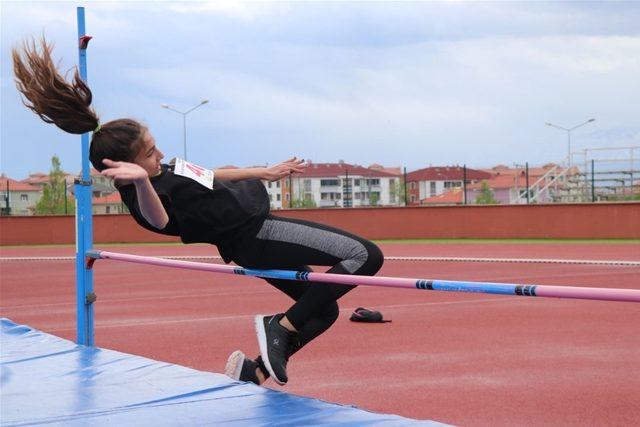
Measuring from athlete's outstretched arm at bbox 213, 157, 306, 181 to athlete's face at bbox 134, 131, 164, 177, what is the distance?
28 centimetres

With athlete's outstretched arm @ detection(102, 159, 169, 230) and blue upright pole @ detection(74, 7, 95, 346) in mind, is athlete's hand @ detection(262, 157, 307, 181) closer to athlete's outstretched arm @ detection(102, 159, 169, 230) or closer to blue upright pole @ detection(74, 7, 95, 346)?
athlete's outstretched arm @ detection(102, 159, 169, 230)

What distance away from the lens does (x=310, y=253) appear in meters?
3.95

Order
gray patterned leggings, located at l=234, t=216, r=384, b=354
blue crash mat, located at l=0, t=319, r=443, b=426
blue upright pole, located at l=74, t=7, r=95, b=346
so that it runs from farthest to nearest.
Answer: blue upright pole, located at l=74, t=7, r=95, b=346
gray patterned leggings, located at l=234, t=216, r=384, b=354
blue crash mat, located at l=0, t=319, r=443, b=426

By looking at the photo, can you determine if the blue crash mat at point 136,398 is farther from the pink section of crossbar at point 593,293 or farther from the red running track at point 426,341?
the red running track at point 426,341

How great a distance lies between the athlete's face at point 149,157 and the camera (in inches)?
148

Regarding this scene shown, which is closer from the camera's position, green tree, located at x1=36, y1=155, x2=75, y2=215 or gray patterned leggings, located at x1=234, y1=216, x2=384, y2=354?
gray patterned leggings, located at x1=234, y1=216, x2=384, y2=354

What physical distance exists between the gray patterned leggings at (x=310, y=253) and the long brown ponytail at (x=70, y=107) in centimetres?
70

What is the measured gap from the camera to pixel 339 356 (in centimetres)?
654

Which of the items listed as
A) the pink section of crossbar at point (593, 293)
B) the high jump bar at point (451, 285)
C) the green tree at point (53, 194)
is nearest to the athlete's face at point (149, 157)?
the high jump bar at point (451, 285)

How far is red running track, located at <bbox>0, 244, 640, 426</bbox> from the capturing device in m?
4.97

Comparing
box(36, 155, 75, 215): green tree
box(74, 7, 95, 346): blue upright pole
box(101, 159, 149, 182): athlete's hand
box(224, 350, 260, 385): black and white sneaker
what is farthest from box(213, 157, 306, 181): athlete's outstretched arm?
box(36, 155, 75, 215): green tree

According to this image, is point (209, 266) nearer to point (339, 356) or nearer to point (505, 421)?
point (505, 421)

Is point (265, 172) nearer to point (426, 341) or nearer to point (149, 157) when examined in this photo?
point (149, 157)

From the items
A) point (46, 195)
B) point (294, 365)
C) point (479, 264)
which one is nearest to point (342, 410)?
point (294, 365)
